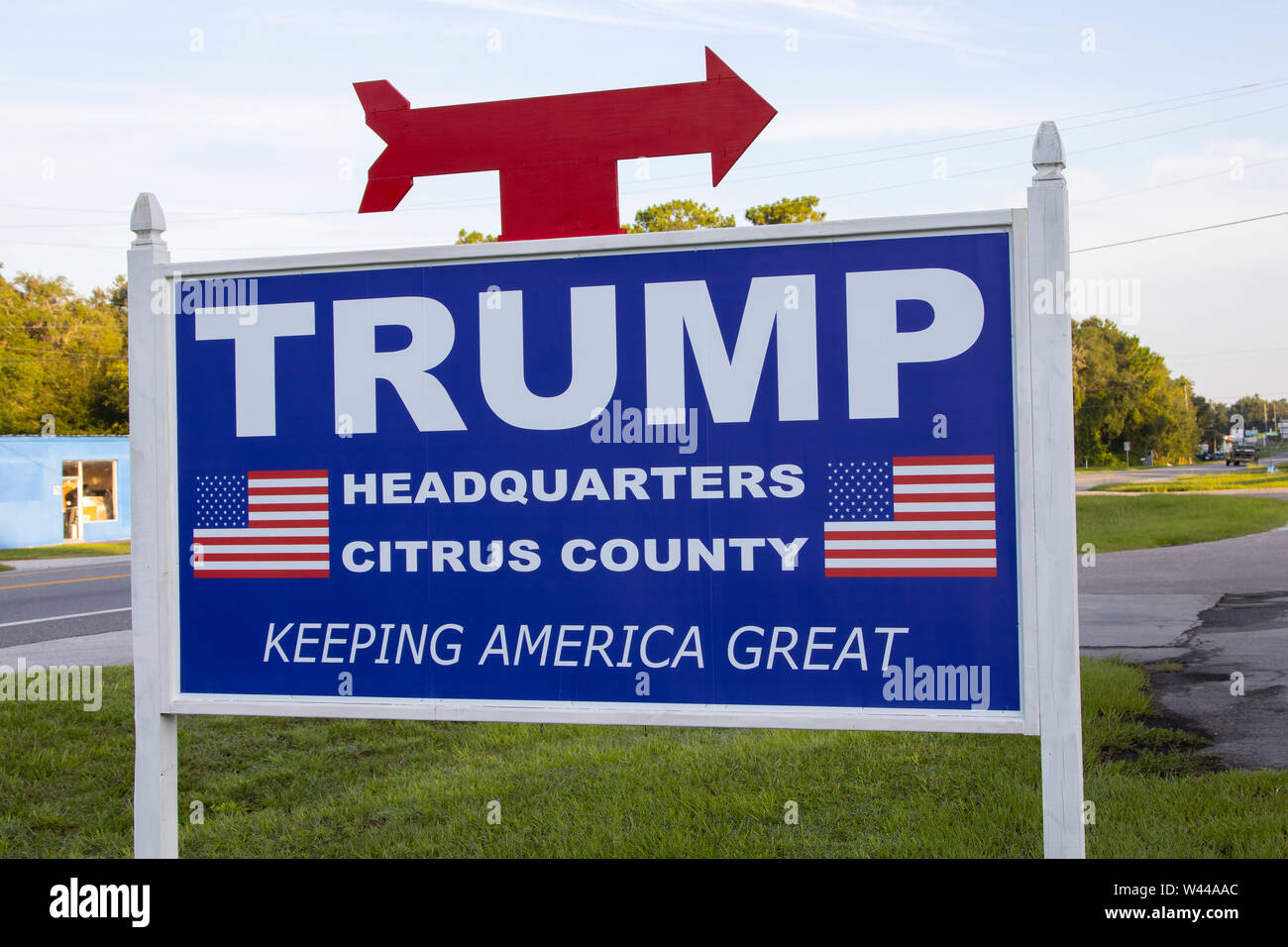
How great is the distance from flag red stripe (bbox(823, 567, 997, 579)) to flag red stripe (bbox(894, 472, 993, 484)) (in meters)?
0.30

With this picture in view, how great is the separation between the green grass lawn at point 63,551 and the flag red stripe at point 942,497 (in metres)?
25.8

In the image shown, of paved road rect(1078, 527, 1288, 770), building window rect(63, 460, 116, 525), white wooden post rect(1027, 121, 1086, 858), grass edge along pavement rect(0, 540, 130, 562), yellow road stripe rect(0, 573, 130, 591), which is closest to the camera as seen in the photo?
white wooden post rect(1027, 121, 1086, 858)

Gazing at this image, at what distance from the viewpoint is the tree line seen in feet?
85.4

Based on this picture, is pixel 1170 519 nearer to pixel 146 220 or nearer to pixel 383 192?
pixel 383 192

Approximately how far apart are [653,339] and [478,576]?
110 centimetres

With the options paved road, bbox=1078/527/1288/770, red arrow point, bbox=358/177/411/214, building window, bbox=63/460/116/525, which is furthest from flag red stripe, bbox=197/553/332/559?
building window, bbox=63/460/116/525

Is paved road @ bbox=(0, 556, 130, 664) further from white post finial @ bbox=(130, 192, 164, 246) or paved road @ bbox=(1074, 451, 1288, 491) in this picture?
paved road @ bbox=(1074, 451, 1288, 491)

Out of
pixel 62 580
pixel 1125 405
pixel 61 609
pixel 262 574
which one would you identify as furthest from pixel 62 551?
pixel 1125 405

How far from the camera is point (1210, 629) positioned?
404 inches

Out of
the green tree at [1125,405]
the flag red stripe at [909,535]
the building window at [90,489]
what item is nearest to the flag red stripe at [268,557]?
the flag red stripe at [909,535]

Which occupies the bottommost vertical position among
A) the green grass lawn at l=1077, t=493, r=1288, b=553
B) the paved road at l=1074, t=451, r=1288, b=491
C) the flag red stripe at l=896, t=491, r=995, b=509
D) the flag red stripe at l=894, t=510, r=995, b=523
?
the green grass lawn at l=1077, t=493, r=1288, b=553

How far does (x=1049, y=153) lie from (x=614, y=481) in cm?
184

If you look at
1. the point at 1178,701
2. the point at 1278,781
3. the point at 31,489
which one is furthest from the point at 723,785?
the point at 31,489
